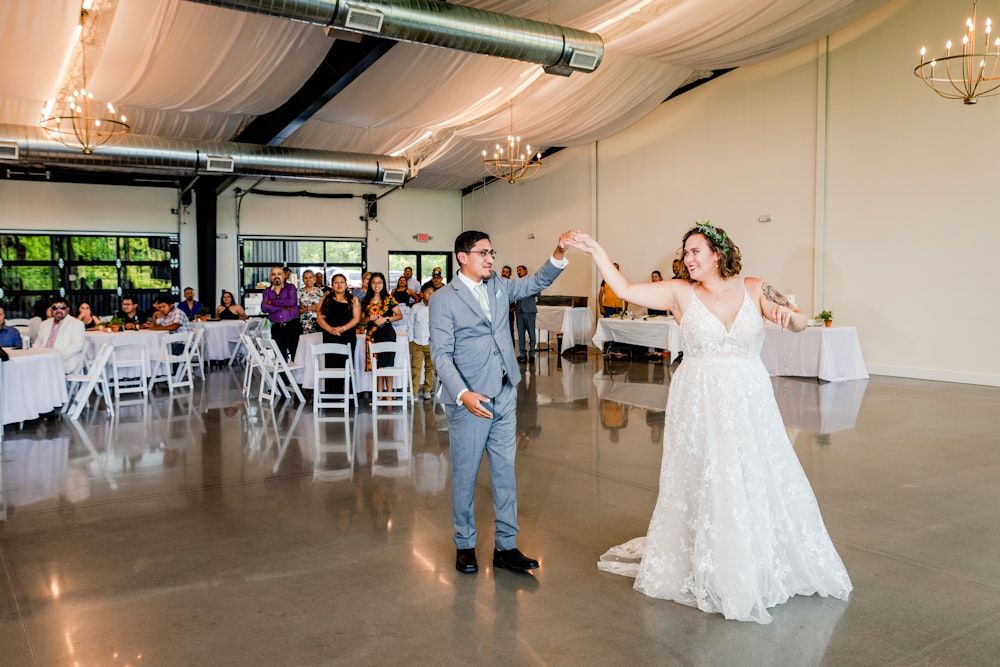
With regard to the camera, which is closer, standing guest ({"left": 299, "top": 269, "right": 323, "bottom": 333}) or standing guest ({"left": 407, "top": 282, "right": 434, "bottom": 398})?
standing guest ({"left": 407, "top": 282, "right": 434, "bottom": 398})

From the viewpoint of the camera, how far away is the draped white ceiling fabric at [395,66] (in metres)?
7.98

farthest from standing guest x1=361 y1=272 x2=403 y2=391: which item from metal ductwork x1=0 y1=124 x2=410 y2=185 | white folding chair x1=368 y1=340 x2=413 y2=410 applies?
metal ductwork x1=0 y1=124 x2=410 y2=185

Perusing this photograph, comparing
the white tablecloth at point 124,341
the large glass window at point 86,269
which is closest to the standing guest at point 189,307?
the white tablecloth at point 124,341

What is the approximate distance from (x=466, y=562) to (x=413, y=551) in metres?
0.39

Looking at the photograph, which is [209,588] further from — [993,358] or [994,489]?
[993,358]

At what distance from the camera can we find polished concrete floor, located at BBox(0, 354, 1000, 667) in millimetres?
2584

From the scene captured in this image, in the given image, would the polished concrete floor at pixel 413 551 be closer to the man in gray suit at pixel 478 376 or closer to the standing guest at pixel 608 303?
the man in gray suit at pixel 478 376

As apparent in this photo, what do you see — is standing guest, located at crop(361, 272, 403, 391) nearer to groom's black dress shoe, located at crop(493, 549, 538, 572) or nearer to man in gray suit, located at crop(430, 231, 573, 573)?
man in gray suit, located at crop(430, 231, 573, 573)

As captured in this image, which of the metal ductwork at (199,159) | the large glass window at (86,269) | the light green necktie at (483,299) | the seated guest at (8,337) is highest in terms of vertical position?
the metal ductwork at (199,159)

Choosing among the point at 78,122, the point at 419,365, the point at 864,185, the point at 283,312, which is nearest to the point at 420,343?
the point at 419,365

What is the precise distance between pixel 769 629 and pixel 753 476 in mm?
562

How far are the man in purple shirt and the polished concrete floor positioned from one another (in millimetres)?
2530

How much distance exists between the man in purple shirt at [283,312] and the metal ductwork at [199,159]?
3.97m

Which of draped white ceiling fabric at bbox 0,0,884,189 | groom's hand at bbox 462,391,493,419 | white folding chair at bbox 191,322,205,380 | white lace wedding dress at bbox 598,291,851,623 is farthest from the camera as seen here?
white folding chair at bbox 191,322,205,380
